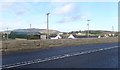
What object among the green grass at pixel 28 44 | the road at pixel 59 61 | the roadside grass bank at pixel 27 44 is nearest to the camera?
the road at pixel 59 61

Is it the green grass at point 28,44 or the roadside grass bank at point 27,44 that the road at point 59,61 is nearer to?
the roadside grass bank at point 27,44

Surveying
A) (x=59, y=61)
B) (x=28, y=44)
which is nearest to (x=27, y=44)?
(x=28, y=44)

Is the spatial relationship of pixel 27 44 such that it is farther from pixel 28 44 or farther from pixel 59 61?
pixel 59 61

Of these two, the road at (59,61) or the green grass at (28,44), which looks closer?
the road at (59,61)

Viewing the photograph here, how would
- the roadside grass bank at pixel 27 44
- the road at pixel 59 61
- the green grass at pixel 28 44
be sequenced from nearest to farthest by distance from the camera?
1. the road at pixel 59 61
2. the roadside grass bank at pixel 27 44
3. the green grass at pixel 28 44

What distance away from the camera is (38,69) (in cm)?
1452

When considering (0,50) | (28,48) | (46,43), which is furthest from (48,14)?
(0,50)

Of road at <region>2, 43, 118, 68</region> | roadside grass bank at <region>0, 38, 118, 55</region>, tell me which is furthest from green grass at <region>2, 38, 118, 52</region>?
road at <region>2, 43, 118, 68</region>

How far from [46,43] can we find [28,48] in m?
5.46

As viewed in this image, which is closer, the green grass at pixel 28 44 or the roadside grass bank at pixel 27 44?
the roadside grass bank at pixel 27 44

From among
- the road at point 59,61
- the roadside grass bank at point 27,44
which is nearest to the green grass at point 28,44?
the roadside grass bank at point 27,44

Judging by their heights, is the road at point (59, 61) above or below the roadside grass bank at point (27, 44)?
below

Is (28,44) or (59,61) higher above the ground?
(28,44)

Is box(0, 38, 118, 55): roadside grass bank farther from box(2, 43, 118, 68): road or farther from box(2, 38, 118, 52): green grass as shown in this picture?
box(2, 43, 118, 68): road
